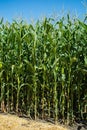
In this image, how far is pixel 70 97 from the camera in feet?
25.3

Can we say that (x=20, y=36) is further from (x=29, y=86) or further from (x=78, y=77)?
(x=78, y=77)

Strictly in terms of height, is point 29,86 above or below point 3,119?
above

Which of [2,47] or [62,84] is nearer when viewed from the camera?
[62,84]

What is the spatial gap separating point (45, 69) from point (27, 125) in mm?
1282

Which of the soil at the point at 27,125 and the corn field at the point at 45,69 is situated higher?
the corn field at the point at 45,69

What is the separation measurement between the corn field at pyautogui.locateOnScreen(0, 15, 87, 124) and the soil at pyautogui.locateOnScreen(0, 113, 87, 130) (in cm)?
23

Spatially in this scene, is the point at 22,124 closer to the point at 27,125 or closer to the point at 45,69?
the point at 27,125

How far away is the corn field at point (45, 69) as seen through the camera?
289 inches

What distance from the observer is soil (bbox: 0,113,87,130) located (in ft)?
22.9

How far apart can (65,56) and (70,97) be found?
998 mm

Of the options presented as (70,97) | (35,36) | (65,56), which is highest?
(35,36)

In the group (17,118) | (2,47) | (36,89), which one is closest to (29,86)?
(36,89)

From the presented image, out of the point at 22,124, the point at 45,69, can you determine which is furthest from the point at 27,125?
the point at 45,69

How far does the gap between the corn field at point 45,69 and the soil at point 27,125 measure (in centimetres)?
23
